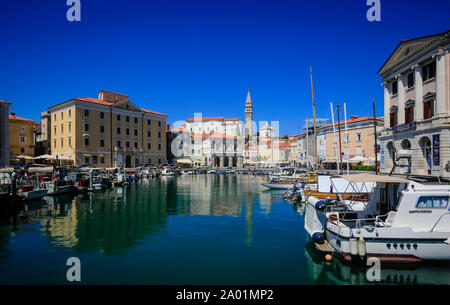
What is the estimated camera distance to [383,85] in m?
33.7

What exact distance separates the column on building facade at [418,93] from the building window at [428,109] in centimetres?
25

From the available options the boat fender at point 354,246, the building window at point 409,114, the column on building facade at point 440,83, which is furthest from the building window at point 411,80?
the boat fender at point 354,246

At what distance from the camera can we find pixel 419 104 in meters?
26.8

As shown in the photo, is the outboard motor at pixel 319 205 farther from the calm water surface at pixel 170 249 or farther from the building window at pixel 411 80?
the building window at pixel 411 80

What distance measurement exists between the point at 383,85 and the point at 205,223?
90.6 ft

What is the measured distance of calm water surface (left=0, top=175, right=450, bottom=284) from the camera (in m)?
9.98

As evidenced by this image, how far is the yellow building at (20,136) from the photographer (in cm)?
5452

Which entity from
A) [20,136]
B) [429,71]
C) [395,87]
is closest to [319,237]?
[429,71]

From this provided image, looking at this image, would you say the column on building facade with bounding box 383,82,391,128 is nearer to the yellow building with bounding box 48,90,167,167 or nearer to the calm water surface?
the calm water surface

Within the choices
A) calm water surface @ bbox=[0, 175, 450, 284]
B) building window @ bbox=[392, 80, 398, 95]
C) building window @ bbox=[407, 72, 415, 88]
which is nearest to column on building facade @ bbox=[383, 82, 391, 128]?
building window @ bbox=[392, 80, 398, 95]

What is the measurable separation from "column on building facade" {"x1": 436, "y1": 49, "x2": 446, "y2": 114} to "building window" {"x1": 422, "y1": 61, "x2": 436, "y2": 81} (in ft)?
3.27

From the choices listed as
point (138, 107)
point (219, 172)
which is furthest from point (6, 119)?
point (219, 172)

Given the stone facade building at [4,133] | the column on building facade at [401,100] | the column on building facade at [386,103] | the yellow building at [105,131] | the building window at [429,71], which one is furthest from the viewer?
the yellow building at [105,131]
